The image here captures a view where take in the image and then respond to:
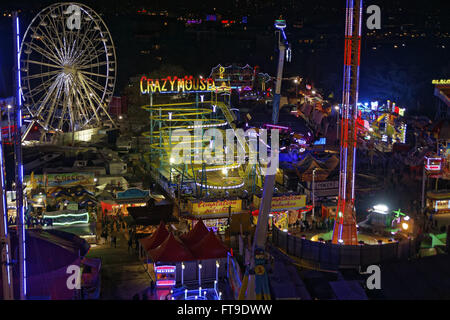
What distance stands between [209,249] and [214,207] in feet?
18.1

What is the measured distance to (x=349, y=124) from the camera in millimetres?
19312

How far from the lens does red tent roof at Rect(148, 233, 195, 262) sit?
17844mm

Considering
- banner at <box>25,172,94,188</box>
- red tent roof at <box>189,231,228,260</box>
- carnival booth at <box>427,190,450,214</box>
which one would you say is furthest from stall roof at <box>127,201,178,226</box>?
carnival booth at <box>427,190,450,214</box>

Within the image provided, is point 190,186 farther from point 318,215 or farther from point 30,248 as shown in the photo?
point 30,248

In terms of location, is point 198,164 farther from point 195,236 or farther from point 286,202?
point 195,236

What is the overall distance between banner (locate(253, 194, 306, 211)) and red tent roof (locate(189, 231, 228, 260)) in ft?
19.8

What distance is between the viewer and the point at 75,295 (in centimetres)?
1642

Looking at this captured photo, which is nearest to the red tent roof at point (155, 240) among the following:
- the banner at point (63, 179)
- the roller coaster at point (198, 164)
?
the roller coaster at point (198, 164)

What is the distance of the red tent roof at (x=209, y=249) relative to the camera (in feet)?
59.5

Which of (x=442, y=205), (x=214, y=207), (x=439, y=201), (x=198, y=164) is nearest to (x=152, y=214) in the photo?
(x=214, y=207)

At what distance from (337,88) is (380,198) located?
38.3 meters

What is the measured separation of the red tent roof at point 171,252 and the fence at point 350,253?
16.3 ft

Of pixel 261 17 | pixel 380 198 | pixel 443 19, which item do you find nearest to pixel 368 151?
pixel 380 198

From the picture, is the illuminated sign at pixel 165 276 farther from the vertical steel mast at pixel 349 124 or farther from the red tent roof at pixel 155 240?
the vertical steel mast at pixel 349 124
